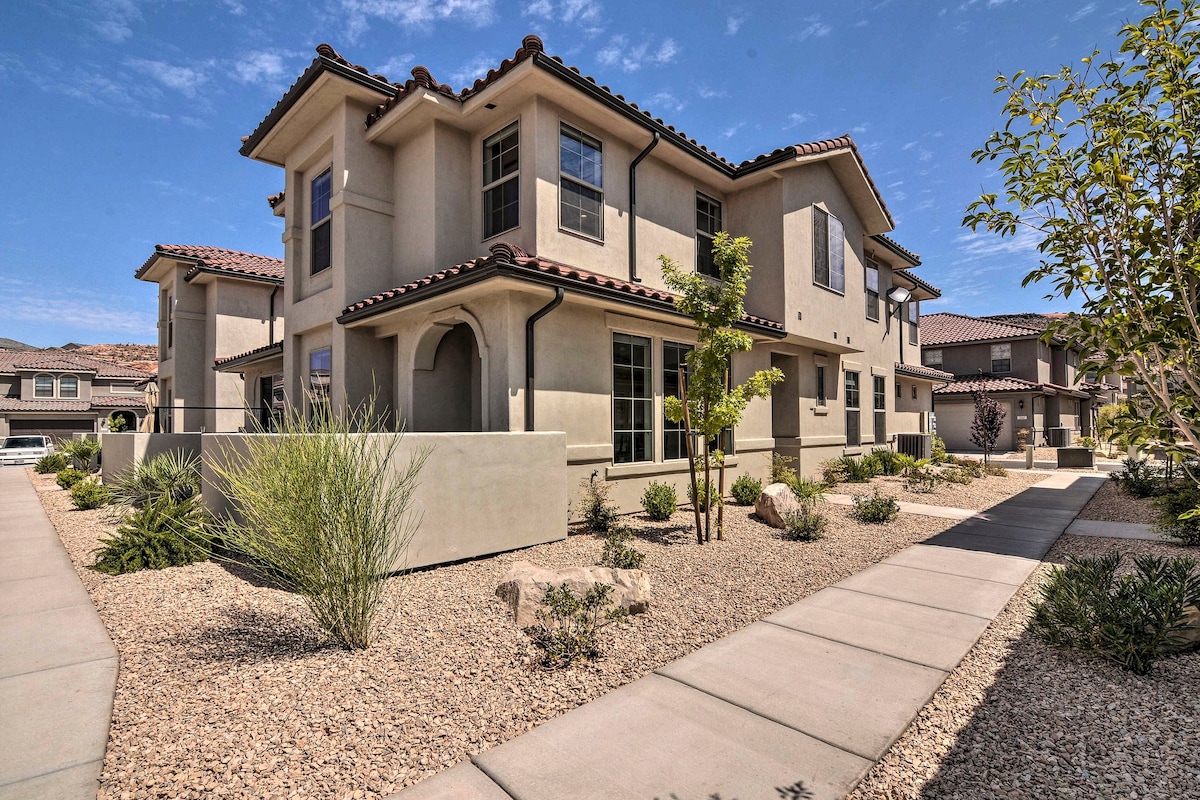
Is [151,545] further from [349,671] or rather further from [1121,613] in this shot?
[1121,613]

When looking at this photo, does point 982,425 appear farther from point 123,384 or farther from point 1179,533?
point 123,384

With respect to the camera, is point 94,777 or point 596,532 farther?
point 596,532

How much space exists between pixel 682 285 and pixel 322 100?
311 inches

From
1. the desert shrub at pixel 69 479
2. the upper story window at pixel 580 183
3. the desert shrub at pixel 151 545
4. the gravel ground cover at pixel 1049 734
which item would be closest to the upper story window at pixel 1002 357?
the upper story window at pixel 580 183

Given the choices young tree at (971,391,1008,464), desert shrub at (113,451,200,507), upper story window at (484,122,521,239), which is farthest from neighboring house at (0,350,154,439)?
young tree at (971,391,1008,464)

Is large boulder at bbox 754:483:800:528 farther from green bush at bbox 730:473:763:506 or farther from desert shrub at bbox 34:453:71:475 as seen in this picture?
desert shrub at bbox 34:453:71:475

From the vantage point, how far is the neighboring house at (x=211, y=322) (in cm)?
1919

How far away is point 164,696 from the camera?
3.98 m

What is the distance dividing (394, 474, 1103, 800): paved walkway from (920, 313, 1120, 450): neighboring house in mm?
26927

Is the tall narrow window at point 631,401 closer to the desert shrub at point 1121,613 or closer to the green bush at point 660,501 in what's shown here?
the green bush at point 660,501

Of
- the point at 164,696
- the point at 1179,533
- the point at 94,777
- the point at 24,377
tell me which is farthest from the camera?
the point at 24,377

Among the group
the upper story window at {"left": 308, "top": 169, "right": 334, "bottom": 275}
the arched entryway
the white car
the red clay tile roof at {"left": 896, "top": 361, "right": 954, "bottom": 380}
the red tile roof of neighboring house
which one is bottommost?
the white car

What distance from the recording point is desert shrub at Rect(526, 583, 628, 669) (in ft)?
15.1

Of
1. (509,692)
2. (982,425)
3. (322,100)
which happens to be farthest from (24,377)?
(982,425)
